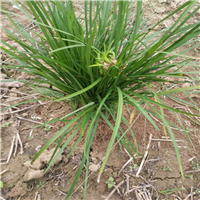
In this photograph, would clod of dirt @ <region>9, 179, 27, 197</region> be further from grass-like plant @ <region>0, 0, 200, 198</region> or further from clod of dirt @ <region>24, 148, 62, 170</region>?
grass-like plant @ <region>0, 0, 200, 198</region>

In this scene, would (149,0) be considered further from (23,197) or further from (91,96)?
(23,197)

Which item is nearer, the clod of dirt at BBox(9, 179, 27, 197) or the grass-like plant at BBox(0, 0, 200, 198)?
the grass-like plant at BBox(0, 0, 200, 198)

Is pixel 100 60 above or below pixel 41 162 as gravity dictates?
above

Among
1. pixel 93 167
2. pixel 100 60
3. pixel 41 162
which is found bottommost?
pixel 93 167

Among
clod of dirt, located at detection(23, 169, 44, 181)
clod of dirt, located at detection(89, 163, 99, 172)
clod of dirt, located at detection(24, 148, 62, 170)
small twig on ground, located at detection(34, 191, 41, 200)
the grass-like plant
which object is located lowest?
clod of dirt, located at detection(89, 163, 99, 172)

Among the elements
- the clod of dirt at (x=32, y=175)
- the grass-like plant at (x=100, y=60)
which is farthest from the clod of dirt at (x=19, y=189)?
the grass-like plant at (x=100, y=60)

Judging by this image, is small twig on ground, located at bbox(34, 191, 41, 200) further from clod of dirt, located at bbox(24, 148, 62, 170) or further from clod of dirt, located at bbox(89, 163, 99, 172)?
clod of dirt, located at bbox(89, 163, 99, 172)

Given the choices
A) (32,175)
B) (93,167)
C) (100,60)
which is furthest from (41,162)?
(100,60)

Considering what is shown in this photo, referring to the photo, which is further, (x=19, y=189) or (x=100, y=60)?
(x=19, y=189)

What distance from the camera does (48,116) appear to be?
1119mm

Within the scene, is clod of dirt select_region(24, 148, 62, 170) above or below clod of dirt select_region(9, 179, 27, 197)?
above

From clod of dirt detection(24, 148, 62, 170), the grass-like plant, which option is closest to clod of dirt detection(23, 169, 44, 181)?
clod of dirt detection(24, 148, 62, 170)

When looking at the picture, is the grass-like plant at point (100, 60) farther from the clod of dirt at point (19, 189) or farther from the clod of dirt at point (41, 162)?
the clod of dirt at point (19, 189)

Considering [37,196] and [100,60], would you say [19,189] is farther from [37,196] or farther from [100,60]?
[100,60]
